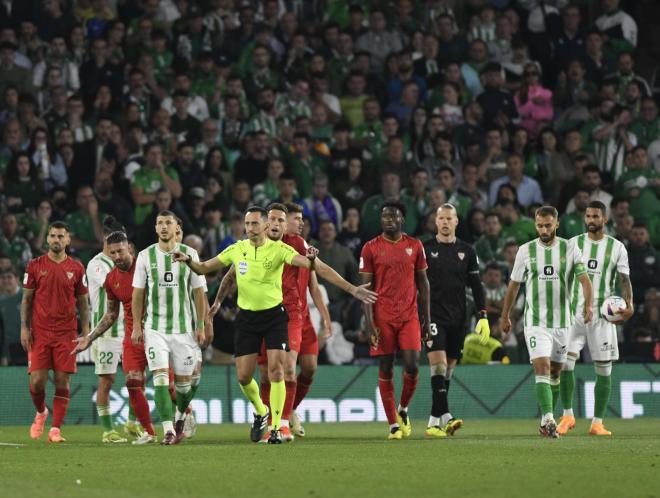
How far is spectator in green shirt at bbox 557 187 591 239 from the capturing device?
22938 mm

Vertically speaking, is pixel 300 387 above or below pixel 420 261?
below

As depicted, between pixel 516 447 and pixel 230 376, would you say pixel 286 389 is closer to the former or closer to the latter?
pixel 516 447

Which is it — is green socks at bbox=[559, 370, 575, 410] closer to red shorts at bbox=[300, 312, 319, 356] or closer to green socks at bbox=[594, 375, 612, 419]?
green socks at bbox=[594, 375, 612, 419]

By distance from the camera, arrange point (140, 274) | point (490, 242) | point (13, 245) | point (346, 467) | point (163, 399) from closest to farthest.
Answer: point (346, 467) < point (163, 399) < point (140, 274) < point (13, 245) < point (490, 242)

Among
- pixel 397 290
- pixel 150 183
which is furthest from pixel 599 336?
pixel 150 183

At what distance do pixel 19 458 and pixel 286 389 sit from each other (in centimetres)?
339

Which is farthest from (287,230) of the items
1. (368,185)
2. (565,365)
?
(368,185)

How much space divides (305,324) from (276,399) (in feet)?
6.78

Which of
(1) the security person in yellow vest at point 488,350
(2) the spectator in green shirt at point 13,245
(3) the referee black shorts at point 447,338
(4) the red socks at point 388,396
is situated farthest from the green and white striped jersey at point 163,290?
(2) the spectator in green shirt at point 13,245

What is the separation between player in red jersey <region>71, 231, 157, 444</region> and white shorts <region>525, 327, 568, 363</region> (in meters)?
4.17

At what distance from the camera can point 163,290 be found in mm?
14406

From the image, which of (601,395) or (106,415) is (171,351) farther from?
(601,395)

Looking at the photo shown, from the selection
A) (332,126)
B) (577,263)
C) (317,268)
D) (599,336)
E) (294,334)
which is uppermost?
(332,126)

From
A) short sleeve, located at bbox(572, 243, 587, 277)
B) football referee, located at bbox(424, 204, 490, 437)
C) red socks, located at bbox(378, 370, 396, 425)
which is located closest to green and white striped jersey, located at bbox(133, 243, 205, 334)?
red socks, located at bbox(378, 370, 396, 425)
